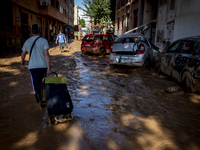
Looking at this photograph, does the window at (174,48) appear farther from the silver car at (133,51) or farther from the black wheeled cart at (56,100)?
the black wheeled cart at (56,100)

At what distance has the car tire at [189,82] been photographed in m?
5.23

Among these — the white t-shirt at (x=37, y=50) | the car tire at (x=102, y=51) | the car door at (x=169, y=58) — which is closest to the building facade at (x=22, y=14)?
the car tire at (x=102, y=51)

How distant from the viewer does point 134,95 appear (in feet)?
17.8

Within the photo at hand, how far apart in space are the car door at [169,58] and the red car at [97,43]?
6652 mm

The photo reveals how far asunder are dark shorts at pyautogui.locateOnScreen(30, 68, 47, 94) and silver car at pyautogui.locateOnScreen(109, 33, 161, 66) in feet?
17.9

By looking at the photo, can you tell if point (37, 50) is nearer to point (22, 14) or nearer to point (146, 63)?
point (146, 63)

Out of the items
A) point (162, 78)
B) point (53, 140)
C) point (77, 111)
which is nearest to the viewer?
point (53, 140)

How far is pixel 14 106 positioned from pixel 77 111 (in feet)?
4.96

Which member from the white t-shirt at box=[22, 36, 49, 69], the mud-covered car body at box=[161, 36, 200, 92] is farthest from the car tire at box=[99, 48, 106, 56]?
the white t-shirt at box=[22, 36, 49, 69]

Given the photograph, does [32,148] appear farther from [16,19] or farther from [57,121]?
[16,19]

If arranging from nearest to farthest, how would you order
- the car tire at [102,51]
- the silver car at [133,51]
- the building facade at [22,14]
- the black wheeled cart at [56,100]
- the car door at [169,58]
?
1. the black wheeled cart at [56,100]
2. the car door at [169,58]
3. the silver car at [133,51]
4. the car tire at [102,51]
5. the building facade at [22,14]

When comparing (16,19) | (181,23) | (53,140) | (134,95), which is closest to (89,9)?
(16,19)

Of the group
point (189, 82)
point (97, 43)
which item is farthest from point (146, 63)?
point (97, 43)

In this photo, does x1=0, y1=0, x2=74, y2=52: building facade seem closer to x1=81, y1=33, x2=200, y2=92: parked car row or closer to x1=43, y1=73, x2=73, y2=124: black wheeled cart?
Result: x1=81, y1=33, x2=200, y2=92: parked car row
